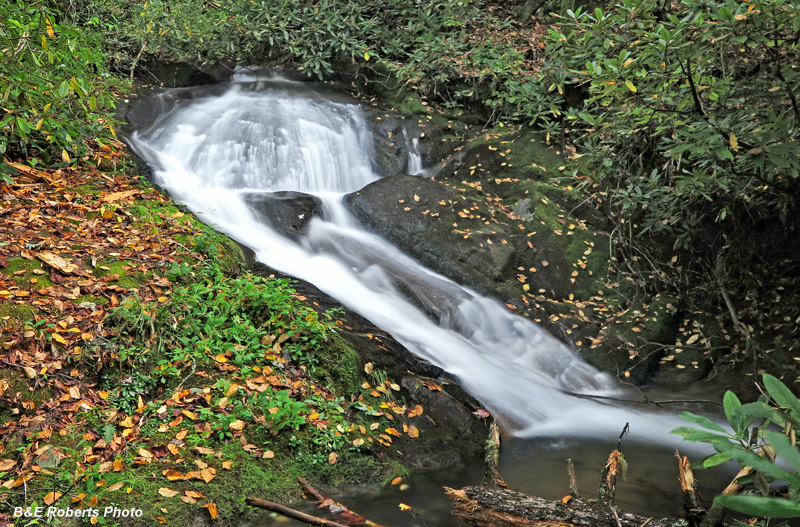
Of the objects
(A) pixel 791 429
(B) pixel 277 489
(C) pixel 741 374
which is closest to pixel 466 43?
(C) pixel 741 374

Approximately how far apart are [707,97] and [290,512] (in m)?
5.29

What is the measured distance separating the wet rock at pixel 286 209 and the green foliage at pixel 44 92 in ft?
6.76

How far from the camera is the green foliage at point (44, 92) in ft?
15.1

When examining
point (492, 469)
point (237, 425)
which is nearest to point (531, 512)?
point (492, 469)

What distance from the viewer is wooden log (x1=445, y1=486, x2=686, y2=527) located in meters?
2.93

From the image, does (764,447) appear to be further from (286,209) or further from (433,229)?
(286,209)

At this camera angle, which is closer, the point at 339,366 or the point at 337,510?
the point at 337,510

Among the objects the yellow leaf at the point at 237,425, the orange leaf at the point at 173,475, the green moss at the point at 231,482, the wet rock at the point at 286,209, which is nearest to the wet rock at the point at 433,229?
the wet rock at the point at 286,209

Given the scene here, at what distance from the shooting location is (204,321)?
4648 mm

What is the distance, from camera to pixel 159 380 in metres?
4.12

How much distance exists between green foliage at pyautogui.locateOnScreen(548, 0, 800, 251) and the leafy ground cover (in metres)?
3.34

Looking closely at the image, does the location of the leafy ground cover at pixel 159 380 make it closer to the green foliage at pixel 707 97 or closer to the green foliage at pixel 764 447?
the green foliage at pixel 764 447

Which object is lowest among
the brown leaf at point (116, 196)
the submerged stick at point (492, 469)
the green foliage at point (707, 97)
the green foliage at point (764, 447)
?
the submerged stick at point (492, 469)

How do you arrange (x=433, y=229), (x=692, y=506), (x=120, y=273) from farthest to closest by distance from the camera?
(x=433, y=229) → (x=120, y=273) → (x=692, y=506)
